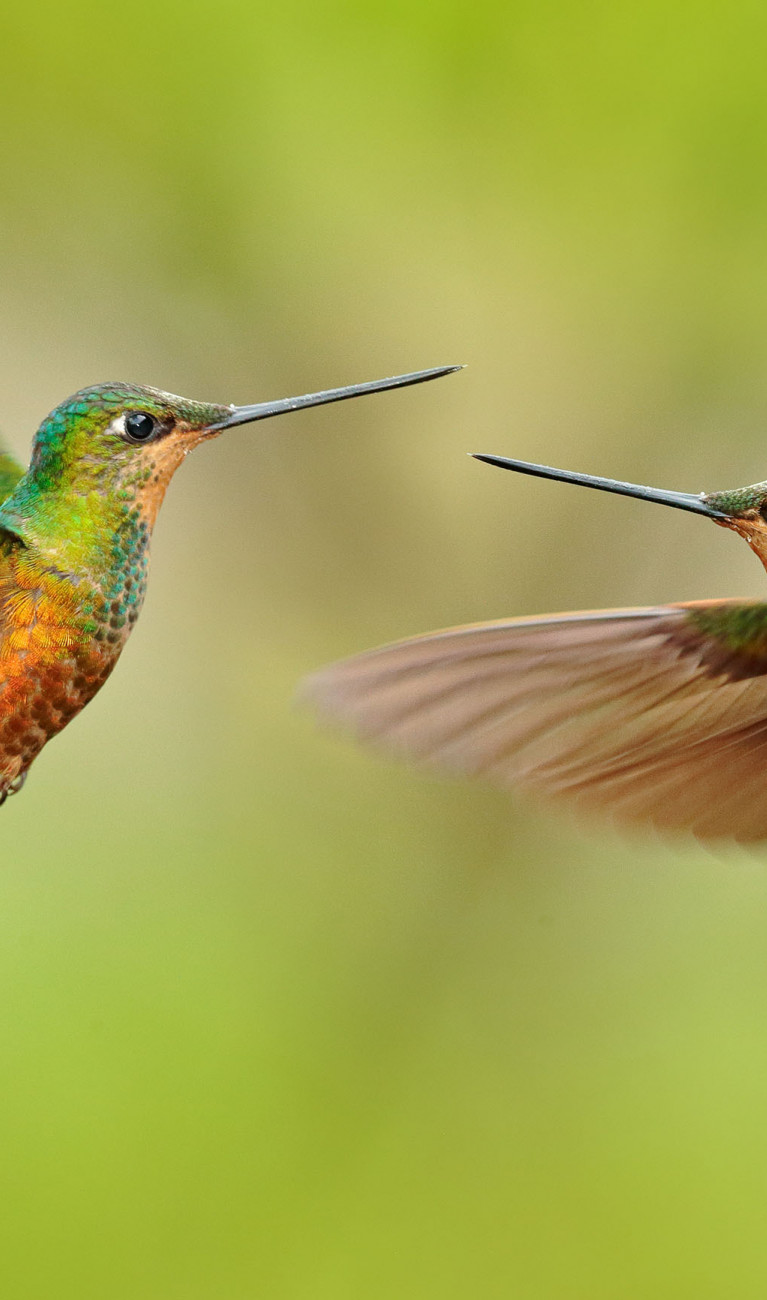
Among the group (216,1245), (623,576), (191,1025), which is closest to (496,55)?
(623,576)

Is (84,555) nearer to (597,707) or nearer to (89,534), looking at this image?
(89,534)

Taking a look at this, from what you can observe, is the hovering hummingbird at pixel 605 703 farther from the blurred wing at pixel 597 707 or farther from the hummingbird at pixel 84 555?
the hummingbird at pixel 84 555

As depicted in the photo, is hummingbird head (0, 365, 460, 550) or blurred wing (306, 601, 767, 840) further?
blurred wing (306, 601, 767, 840)

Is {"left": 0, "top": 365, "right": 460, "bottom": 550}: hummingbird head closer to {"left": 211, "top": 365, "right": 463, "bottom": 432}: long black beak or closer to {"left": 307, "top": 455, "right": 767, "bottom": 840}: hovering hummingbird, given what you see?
{"left": 211, "top": 365, "right": 463, "bottom": 432}: long black beak

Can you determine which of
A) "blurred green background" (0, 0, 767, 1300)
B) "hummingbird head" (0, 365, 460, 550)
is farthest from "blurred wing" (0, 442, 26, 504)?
"blurred green background" (0, 0, 767, 1300)

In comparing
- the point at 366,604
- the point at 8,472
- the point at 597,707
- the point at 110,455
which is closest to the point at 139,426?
the point at 110,455

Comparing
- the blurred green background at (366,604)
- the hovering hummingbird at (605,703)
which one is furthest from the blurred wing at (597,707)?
the blurred green background at (366,604)
